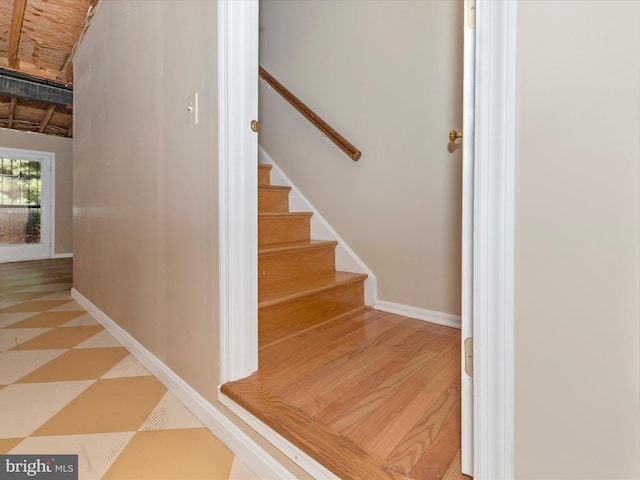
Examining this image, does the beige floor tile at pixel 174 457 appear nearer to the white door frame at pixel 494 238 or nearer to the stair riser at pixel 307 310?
the stair riser at pixel 307 310

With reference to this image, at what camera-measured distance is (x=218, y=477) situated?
0.92 metres

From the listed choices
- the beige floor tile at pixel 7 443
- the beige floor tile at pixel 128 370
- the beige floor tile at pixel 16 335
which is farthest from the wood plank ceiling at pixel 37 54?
the beige floor tile at pixel 7 443

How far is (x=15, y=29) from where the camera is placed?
3.07 metres

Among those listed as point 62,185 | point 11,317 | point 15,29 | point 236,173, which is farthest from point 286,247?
point 62,185

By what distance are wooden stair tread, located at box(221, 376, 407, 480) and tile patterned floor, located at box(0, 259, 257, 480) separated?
20 cm

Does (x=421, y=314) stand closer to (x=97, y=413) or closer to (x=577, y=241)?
(x=577, y=241)

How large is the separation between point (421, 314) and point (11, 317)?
293 centimetres

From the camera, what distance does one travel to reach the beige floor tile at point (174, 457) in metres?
0.92

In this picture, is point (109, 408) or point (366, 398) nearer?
point (366, 398)

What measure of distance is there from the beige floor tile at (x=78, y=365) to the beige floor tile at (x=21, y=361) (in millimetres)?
39

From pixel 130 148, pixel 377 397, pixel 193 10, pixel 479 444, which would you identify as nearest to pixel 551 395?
pixel 479 444

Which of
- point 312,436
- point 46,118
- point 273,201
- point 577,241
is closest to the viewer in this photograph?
point 577,241

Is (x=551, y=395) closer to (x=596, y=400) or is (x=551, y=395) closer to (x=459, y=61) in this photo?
(x=596, y=400)

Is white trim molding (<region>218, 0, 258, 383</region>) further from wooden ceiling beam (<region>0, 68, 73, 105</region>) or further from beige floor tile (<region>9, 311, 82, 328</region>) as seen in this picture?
wooden ceiling beam (<region>0, 68, 73, 105</region>)
